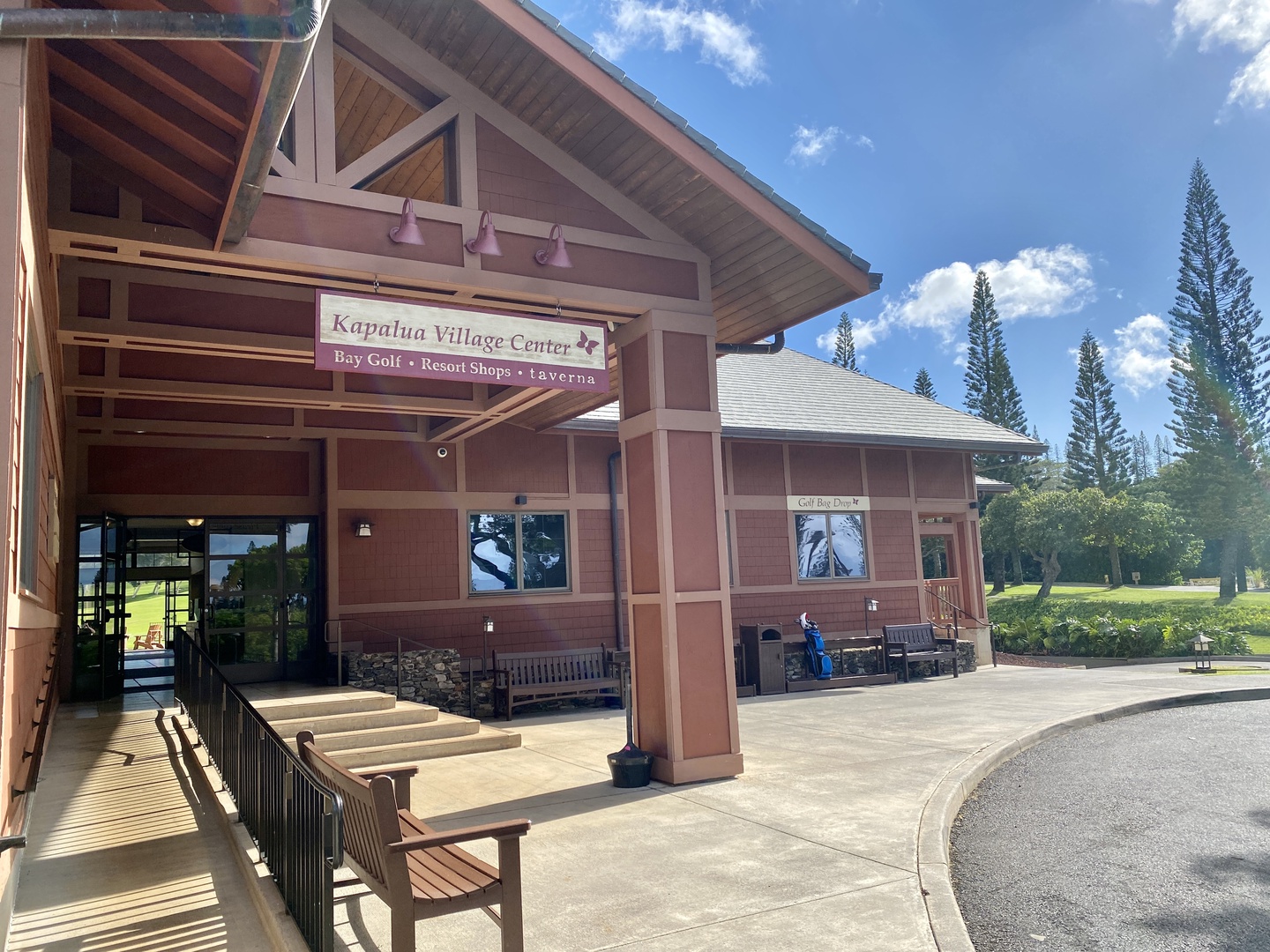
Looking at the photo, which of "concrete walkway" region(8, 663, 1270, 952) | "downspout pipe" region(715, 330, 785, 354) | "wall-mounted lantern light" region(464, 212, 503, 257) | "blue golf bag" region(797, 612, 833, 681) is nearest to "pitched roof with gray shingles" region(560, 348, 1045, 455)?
"blue golf bag" region(797, 612, 833, 681)

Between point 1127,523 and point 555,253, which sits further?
point 1127,523

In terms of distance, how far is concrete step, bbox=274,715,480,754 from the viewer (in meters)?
8.80

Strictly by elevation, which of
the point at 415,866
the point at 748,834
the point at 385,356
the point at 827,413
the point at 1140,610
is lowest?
the point at 1140,610

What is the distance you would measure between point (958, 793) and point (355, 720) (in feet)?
18.9

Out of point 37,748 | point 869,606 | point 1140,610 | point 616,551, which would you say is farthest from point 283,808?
point 1140,610

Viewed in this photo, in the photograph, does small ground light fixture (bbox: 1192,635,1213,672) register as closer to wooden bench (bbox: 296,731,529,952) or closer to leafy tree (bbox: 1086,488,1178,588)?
wooden bench (bbox: 296,731,529,952)

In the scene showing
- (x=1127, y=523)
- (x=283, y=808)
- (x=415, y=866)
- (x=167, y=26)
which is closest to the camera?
(x=167, y=26)

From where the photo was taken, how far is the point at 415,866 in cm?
399

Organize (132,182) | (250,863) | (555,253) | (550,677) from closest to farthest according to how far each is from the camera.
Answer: (250,863)
(132,182)
(555,253)
(550,677)

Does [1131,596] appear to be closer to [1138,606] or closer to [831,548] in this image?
[1138,606]

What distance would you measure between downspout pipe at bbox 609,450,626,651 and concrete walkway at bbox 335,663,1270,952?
9.65 feet

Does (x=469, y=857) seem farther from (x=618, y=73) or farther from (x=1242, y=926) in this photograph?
(x=618, y=73)

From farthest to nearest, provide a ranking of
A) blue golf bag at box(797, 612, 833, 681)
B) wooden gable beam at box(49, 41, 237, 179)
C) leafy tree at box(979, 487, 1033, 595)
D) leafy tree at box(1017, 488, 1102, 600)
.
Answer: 1. leafy tree at box(979, 487, 1033, 595)
2. leafy tree at box(1017, 488, 1102, 600)
3. blue golf bag at box(797, 612, 833, 681)
4. wooden gable beam at box(49, 41, 237, 179)

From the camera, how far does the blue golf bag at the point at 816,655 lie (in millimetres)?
Answer: 14859
